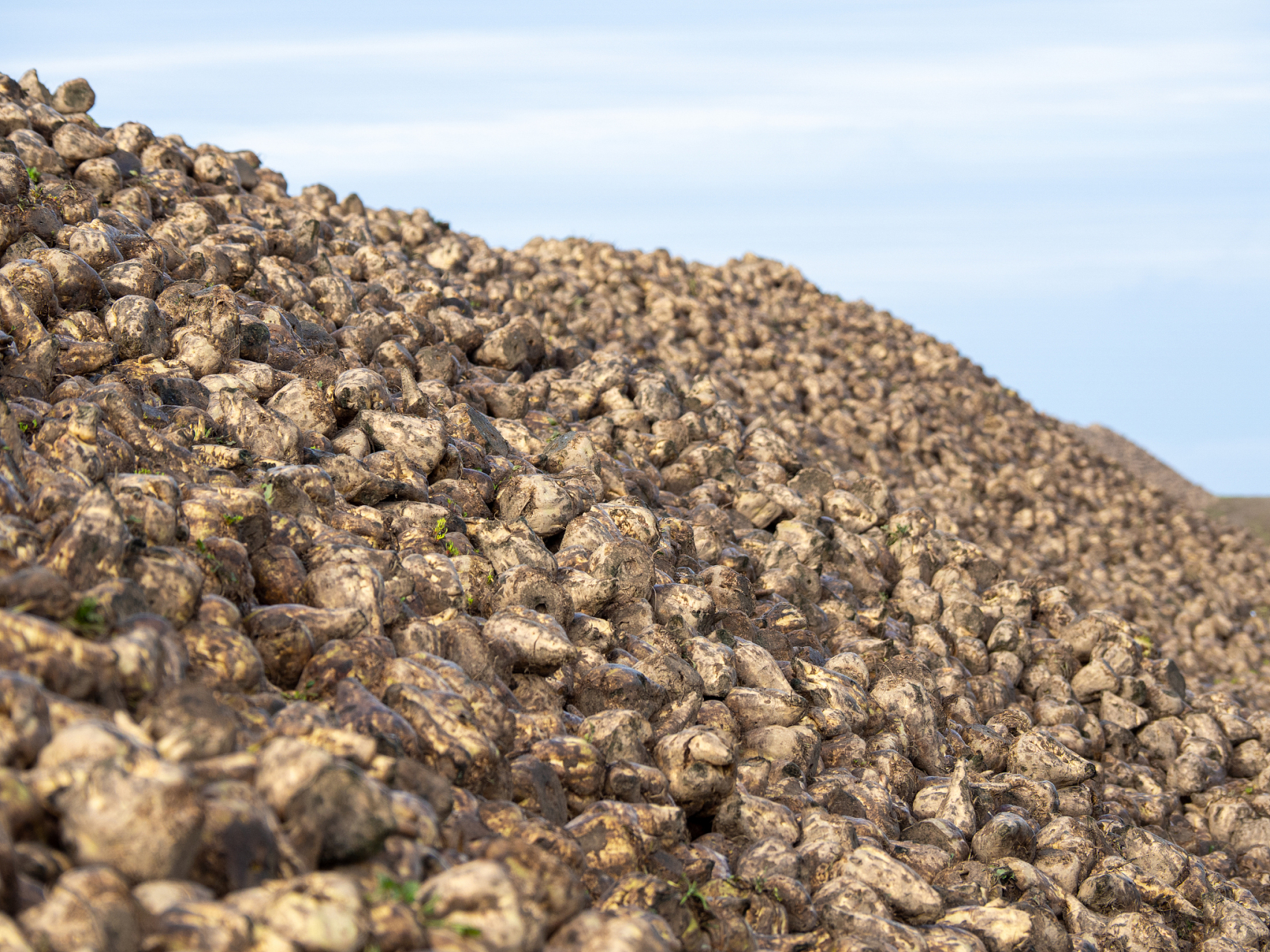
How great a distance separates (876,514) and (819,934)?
682 centimetres

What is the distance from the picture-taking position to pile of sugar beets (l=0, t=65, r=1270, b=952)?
160 inches

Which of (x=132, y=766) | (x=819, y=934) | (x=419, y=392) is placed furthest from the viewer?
(x=419, y=392)

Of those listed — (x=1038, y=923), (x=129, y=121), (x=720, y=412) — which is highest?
(x=129, y=121)

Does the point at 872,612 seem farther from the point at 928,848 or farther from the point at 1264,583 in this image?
the point at 1264,583

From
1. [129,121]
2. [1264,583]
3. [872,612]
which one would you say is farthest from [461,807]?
[1264,583]

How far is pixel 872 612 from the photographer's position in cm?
998

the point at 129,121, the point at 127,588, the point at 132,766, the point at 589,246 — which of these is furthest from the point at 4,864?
the point at 589,246

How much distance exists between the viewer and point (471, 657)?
20.5 ft

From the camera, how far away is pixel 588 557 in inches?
313

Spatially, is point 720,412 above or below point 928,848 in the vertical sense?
Result: above

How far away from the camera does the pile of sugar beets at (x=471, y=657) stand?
4.06 meters

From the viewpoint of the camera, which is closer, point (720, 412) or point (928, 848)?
point (928, 848)

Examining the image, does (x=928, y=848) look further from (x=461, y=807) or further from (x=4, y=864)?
(x=4, y=864)

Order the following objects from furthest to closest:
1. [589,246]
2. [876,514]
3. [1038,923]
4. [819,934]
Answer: [589,246], [876,514], [1038,923], [819,934]
